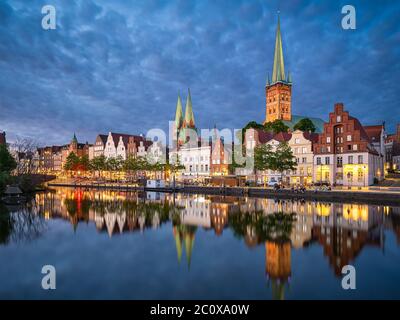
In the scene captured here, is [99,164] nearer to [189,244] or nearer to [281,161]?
[281,161]

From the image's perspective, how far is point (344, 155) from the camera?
64.8 m

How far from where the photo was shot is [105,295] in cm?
1280

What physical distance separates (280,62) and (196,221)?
140802 mm

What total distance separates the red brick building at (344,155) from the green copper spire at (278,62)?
314ft

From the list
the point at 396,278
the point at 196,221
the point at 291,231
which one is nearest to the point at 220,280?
the point at 396,278

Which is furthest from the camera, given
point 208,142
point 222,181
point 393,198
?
point 208,142

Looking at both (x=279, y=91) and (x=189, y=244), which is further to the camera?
(x=279, y=91)

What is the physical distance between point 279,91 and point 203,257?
146 m

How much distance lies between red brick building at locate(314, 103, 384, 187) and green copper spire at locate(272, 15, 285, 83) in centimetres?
9577

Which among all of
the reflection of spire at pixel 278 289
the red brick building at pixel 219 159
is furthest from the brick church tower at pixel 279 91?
the reflection of spire at pixel 278 289

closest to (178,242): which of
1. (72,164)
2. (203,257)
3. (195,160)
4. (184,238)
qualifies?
(184,238)

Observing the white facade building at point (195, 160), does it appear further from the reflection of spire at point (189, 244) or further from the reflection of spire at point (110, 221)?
the reflection of spire at point (189, 244)
